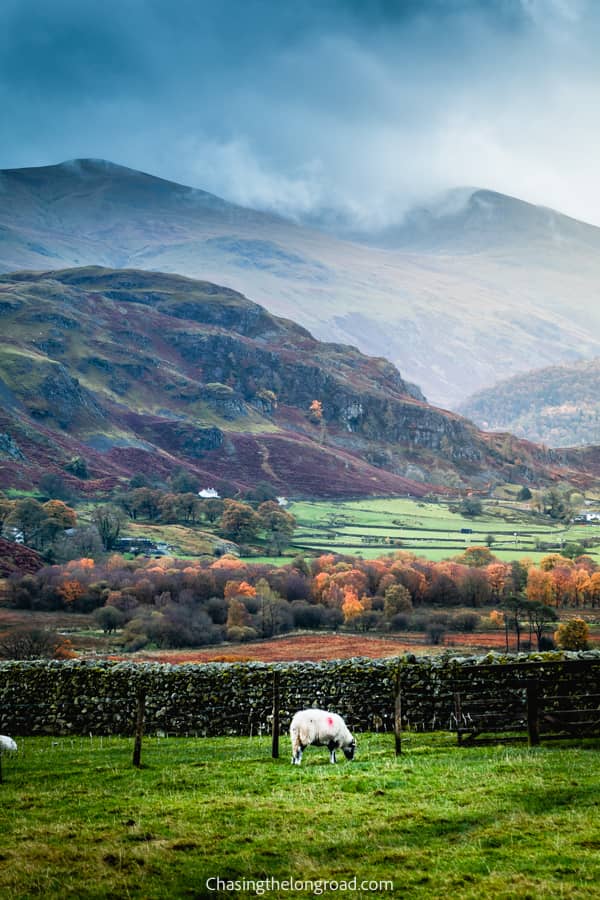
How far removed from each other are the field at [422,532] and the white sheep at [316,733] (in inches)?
4354

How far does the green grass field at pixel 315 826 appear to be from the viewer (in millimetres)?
9609

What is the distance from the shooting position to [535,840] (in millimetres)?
10711

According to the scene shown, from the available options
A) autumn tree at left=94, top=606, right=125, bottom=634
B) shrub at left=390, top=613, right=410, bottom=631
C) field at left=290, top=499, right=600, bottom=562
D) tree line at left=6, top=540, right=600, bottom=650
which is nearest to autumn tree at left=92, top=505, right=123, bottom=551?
tree line at left=6, top=540, right=600, bottom=650

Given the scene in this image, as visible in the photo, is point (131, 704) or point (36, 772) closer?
point (36, 772)

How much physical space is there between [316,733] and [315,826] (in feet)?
19.0

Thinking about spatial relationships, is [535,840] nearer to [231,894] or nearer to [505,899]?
[505,899]

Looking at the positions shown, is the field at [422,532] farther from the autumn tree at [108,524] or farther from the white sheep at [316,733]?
the white sheep at [316,733]

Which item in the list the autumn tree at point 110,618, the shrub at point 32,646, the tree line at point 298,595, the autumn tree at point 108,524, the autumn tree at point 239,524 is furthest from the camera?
the autumn tree at point 239,524

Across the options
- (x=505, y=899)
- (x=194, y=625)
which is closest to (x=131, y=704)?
(x=505, y=899)

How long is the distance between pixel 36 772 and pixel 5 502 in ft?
421

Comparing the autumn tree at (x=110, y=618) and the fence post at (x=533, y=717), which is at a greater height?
the fence post at (x=533, y=717)

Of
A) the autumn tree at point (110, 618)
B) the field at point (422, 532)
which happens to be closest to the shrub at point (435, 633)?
the autumn tree at point (110, 618)

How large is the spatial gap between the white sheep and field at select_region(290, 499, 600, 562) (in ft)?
363

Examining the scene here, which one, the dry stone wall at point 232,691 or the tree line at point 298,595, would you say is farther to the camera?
the tree line at point 298,595
